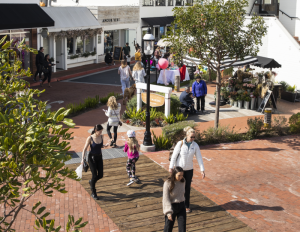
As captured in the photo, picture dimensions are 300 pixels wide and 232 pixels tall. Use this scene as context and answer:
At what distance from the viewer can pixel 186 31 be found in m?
12.8

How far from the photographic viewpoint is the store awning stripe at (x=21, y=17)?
20.0 m

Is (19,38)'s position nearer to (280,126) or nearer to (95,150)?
(280,126)

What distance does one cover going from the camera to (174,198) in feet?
21.0

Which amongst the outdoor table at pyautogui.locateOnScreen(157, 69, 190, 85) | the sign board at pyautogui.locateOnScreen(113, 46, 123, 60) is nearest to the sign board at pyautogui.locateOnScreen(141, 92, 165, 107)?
the outdoor table at pyautogui.locateOnScreen(157, 69, 190, 85)

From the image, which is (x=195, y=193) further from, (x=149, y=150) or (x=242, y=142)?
(x=242, y=142)

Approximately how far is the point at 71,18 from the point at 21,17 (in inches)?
271

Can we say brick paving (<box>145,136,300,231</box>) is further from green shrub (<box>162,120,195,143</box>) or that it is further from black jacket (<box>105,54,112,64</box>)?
black jacket (<box>105,54,112,64</box>)

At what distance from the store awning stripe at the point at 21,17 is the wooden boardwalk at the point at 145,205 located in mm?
12782

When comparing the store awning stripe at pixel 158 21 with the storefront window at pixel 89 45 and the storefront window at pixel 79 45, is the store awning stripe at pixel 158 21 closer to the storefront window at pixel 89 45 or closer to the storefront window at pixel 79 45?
the storefront window at pixel 89 45

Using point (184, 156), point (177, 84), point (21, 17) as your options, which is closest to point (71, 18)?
point (21, 17)

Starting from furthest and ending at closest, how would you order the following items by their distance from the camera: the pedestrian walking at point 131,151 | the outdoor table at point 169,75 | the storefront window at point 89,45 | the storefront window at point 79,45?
the storefront window at point 89,45
the storefront window at point 79,45
the outdoor table at point 169,75
the pedestrian walking at point 131,151

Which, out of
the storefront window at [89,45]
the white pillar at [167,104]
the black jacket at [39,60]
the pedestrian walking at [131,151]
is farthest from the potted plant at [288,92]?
the storefront window at [89,45]

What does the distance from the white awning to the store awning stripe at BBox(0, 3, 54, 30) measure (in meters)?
2.68

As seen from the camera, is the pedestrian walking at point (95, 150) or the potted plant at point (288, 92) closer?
the pedestrian walking at point (95, 150)
